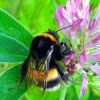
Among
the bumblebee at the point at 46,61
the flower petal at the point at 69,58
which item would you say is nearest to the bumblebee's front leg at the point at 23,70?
the bumblebee at the point at 46,61

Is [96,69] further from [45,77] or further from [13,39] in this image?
[13,39]

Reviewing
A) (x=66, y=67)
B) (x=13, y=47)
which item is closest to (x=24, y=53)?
(x=13, y=47)

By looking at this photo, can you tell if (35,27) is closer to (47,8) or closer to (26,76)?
(47,8)

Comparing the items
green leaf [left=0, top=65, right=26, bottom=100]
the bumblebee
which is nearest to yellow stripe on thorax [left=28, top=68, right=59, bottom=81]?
the bumblebee

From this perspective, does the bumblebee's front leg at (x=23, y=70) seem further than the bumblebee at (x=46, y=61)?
Yes

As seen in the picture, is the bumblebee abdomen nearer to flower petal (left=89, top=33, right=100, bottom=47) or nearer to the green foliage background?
the green foliage background

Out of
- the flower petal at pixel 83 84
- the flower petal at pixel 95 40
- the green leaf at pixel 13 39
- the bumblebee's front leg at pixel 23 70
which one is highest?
the green leaf at pixel 13 39

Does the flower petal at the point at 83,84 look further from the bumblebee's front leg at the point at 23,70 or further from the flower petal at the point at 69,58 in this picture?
the bumblebee's front leg at the point at 23,70
